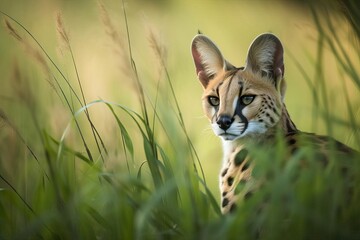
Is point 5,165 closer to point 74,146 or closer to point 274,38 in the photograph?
point 74,146

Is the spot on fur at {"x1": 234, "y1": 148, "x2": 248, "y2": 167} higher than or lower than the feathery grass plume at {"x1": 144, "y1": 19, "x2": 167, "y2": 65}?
lower

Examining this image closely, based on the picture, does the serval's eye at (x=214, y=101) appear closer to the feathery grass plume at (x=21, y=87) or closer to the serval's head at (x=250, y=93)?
the serval's head at (x=250, y=93)

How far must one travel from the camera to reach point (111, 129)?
8.70 ft

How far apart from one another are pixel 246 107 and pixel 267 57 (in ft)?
1.02

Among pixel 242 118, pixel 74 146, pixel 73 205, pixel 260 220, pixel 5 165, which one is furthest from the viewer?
pixel 242 118

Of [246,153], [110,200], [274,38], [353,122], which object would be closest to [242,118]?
[246,153]

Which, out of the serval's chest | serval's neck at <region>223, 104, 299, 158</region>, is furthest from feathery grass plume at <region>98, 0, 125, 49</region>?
serval's neck at <region>223, 104, 299, 158</region>

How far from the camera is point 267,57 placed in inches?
134

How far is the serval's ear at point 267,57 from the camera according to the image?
3.35m

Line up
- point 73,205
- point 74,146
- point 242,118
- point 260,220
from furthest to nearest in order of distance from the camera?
point 242,118 → point 74,146 → point 73,205 → point 260,220

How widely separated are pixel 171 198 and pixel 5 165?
804 mm

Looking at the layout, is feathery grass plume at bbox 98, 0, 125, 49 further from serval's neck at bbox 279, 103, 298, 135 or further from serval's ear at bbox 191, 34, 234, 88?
serval's neck at bbox 279, 103, 298, 135

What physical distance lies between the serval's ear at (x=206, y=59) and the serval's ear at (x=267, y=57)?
0.19m

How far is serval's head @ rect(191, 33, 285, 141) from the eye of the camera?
10.7ft
